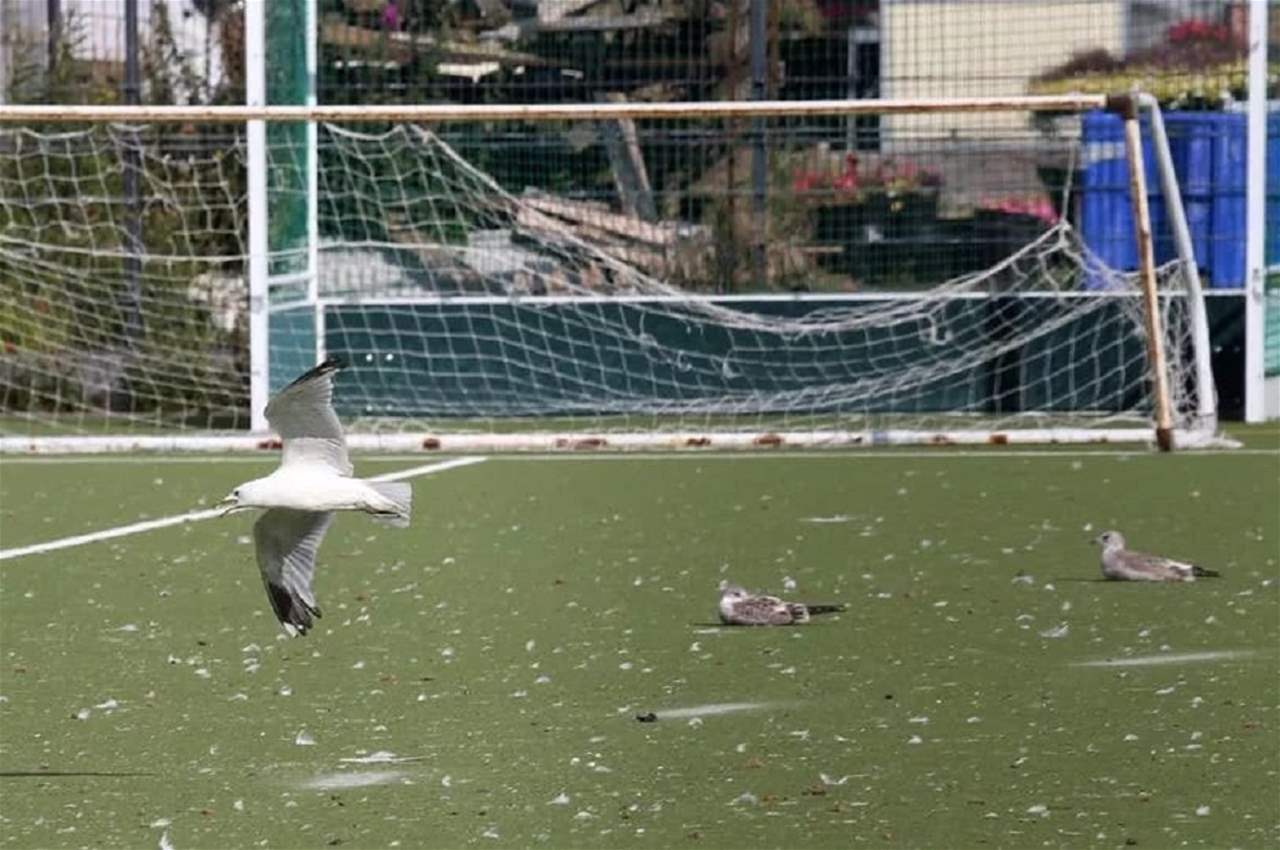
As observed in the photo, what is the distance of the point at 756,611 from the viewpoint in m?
8.92

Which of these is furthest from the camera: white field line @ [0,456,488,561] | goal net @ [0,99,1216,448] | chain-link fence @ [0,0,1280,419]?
chain-link fence @ [0,0,1280,419]

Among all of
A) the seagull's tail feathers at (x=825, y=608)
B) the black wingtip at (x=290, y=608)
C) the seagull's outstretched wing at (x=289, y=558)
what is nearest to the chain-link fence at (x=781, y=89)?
the seagull's tail feathers at (x=825, y=608)

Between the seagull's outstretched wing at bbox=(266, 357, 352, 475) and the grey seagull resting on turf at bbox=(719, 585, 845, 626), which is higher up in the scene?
the seagull's outstretched wing at bbox=(266, 357, 352, 475)

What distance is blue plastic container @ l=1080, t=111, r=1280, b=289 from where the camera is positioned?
54.3 ft

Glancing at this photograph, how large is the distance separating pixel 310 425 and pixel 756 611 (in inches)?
97.5

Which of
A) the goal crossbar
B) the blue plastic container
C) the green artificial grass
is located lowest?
the green artificial grass

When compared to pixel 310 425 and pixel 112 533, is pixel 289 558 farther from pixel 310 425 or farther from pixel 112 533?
pixel 112 533

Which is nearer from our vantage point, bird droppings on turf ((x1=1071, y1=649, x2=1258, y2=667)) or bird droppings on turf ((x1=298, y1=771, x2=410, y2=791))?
bird droppings on turf ((x1=298, y1=771, x2=410, y2=791))

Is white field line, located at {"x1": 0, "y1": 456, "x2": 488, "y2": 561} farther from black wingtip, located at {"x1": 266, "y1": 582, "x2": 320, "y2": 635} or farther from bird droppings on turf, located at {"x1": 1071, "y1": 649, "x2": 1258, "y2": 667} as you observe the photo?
bird droppings on turf, located at {"x1": 1071, "y1": 649, "x2": 1258, "y2": 667}

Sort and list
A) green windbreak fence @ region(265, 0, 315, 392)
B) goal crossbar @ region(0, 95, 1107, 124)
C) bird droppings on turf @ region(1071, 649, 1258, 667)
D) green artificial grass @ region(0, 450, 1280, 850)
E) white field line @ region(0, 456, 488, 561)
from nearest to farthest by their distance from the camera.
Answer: green artificial grass @ region(0, 450, 1280, 850), bird droppings on turf @ region(1071, 649, 1258, 667), white field line @ region(0, 456, 488, 561), goal crossbar @ region(0, 95, 1107, 124), green windbreak fence @ region(265, 0, 315, 392)

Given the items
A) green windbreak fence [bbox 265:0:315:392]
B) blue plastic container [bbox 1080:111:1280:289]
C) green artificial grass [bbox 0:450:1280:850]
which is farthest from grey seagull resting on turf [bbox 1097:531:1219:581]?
green windbreak fence [bbox 265:0:315:392]

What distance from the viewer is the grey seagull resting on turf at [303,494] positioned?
6.55 metres

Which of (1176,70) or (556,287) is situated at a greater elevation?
(1176,70)

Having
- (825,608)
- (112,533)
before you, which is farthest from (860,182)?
(825,608)
